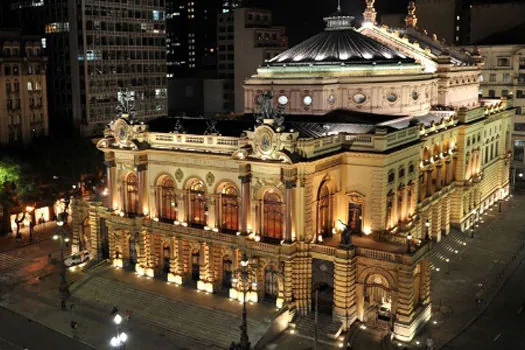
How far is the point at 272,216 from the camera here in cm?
5856

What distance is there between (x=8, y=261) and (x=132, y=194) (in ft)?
66.2

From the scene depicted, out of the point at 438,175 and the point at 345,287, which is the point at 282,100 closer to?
the point at 438,175

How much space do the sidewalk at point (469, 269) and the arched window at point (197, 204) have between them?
23730mm


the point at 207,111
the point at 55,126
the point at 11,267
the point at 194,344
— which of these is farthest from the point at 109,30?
the point at 194,344

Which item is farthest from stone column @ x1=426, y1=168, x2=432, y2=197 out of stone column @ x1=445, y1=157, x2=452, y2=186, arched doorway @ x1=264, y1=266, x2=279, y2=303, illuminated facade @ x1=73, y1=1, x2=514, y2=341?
arched doorway @ x1=264, y1=266, x2=279, y2=303

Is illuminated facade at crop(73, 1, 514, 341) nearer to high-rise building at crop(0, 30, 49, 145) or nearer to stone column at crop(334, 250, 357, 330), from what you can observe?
stone column at crop(334, 250, 357, 330)

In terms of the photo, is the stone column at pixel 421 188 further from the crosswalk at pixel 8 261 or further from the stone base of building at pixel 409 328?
the crosswalk at pixel 8 261

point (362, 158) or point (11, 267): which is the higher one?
point (362, 158)

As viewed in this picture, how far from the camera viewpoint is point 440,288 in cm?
6581

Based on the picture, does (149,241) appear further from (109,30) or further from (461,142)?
(109,30)

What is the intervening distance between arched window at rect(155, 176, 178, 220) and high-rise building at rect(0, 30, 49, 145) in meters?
42.2

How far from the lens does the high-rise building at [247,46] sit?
151 m

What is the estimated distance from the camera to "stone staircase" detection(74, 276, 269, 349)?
53719mm

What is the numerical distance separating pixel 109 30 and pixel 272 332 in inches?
3245
